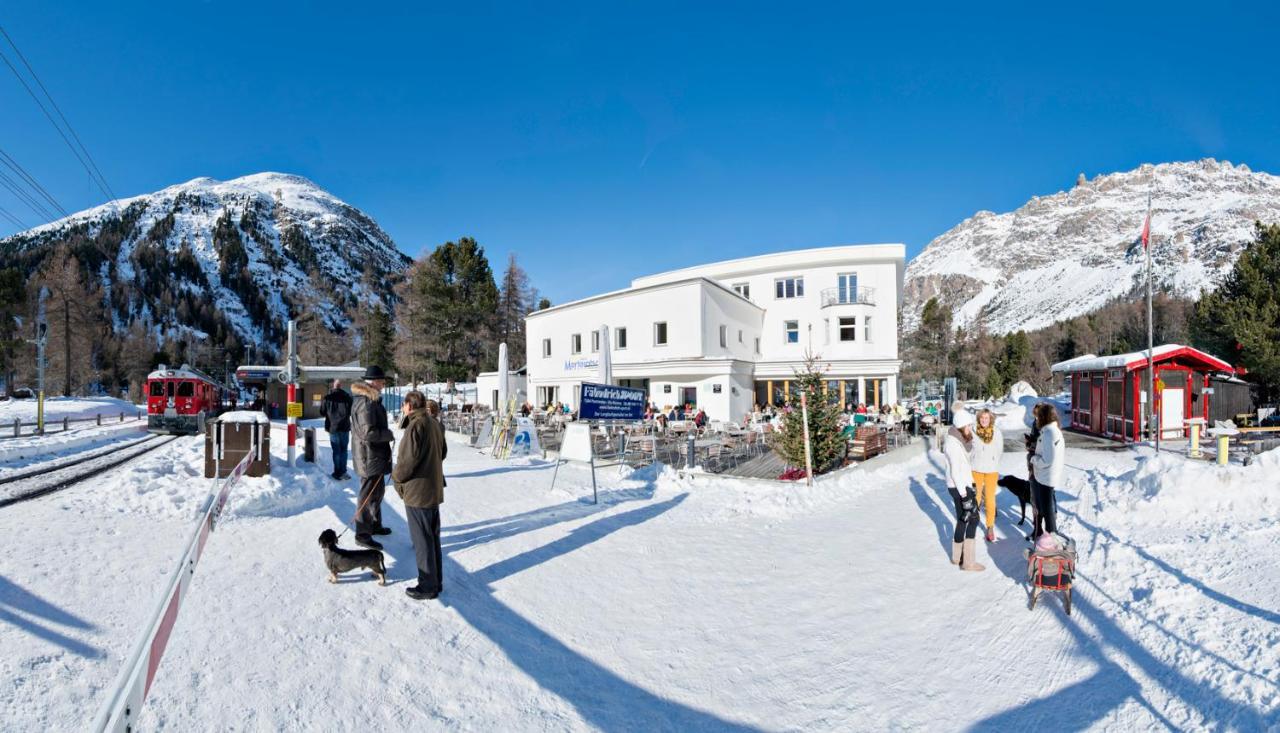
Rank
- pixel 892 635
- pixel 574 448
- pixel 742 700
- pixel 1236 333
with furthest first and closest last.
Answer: pixel 1236 333, pixel 574 448, pixel 892 635, pixel 742 700

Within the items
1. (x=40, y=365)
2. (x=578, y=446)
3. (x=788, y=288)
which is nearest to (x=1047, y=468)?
(x=578, y=446)

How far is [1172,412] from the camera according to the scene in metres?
16.1

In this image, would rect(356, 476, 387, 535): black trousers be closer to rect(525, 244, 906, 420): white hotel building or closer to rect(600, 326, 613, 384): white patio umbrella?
rect(600, 326, 613, 384): white patio umbrella

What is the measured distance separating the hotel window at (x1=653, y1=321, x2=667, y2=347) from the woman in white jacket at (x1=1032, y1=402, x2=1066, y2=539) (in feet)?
72.9

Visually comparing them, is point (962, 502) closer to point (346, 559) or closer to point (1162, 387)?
point (346, 559)

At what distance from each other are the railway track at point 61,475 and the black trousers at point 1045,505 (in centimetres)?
1188

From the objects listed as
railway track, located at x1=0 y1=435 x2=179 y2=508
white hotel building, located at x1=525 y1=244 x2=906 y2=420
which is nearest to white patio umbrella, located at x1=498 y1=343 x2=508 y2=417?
railway track, located at x1=0 y1=435 x2=179 y2=508

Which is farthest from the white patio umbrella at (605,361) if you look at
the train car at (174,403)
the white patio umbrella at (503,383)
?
the train car at (174,403)

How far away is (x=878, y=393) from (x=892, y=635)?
1078 inches

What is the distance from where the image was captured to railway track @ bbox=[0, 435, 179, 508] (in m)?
8.03

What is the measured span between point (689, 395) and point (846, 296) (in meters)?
11.9

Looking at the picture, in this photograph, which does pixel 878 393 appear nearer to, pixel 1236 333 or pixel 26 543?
pixel 1236 333

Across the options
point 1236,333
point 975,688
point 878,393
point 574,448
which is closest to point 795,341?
point 878,393

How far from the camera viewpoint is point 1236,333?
23.6m
